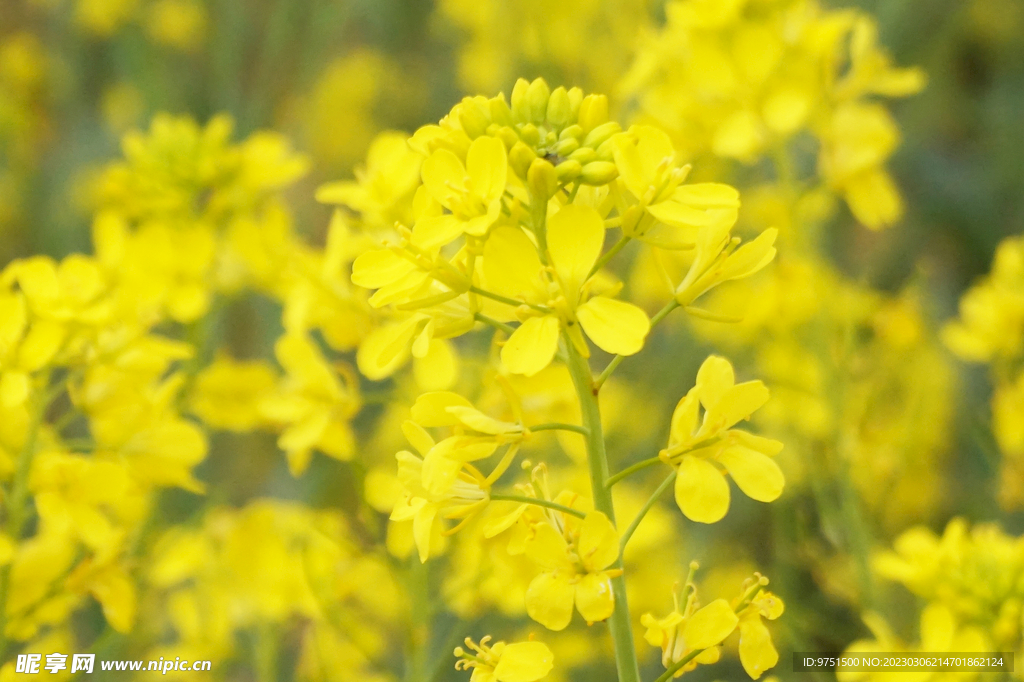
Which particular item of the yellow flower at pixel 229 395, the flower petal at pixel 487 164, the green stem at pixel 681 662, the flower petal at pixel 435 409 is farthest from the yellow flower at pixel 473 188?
the yellow flower at pixel 229 395

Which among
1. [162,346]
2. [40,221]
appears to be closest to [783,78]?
[162,346]

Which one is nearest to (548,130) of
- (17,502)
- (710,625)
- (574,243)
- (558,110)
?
(558,110)

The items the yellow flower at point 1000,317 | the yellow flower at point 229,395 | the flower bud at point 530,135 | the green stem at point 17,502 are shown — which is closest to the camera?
the flower bud at point 530,135

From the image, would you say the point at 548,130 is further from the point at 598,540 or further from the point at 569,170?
the point at 598,540

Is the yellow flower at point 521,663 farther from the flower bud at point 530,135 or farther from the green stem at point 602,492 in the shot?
the flower bud at point 530,135

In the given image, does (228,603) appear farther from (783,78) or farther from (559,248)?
(783,78)

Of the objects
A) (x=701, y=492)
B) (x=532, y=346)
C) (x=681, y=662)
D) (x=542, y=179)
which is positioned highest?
(x=542, y=179)

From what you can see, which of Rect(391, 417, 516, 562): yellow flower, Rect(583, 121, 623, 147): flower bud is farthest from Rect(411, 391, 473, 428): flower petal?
Rect(583, 121, 623, 147): flower bud
